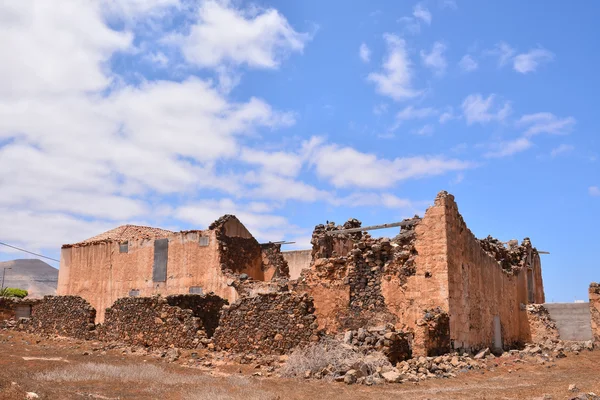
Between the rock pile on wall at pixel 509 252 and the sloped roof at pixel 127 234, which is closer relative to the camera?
the rock pile on wall at pixel 509 252

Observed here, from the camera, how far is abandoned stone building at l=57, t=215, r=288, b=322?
92.6ft

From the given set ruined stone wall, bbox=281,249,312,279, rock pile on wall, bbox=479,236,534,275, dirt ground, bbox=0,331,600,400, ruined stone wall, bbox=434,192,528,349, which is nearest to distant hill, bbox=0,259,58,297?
ruined stone wall, bbox=281,249,312,279

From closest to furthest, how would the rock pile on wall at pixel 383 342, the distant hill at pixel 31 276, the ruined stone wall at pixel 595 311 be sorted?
the rock pile on wall at pixel 383 342 → the ruined stone wall at pixel 595 311 → the distant hill at pixel 31 276

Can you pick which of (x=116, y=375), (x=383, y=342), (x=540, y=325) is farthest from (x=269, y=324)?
(x=540, y=325)

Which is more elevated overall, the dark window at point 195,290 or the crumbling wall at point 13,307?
the dark window at point 195,290

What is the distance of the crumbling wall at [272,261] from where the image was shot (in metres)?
30.2

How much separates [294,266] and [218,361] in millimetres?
19181

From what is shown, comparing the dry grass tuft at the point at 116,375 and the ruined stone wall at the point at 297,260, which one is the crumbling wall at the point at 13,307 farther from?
the dry grass tuft at the point at 116,375

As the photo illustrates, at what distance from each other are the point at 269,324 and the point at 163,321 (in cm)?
414

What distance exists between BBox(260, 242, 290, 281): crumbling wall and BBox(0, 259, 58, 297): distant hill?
6810 cm

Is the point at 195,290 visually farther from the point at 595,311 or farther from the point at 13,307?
the point at 595,311

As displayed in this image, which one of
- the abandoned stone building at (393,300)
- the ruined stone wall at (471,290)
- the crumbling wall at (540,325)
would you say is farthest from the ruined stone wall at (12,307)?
the crumbling wall at (540,325)

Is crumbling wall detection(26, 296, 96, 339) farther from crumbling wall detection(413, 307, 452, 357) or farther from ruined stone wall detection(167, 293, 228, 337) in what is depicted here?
crumbling wall detection(413, 307, 452, 357)

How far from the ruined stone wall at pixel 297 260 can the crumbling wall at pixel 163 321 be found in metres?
14.1
